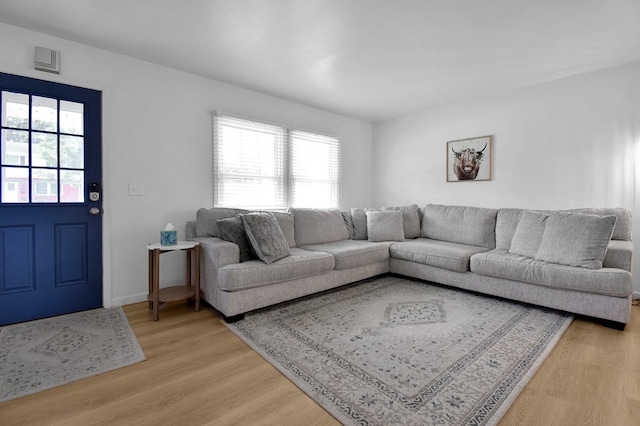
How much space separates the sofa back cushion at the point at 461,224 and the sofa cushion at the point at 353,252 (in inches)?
30.3

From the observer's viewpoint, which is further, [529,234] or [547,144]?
[547,144]

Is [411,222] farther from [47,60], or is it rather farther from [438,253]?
[47,60]

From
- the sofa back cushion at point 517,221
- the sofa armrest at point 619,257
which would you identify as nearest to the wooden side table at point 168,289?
the sofa back cushion at point 517,221

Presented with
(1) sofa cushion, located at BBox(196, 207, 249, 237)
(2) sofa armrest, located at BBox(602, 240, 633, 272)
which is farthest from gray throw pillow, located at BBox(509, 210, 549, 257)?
(1) sofa cushion, located at BBox(196, 207, 249, 237)

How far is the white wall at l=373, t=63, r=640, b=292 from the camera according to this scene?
319cm

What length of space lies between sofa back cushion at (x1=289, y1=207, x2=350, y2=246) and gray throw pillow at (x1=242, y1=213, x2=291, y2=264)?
0.76m

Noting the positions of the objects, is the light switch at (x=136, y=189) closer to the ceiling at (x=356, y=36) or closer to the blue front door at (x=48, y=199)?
the blue front door at (x=48, y=199)

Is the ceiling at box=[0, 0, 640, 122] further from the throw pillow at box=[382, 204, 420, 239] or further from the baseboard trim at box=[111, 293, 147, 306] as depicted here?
the baseboard trim at box=[111, 293, 147, 306]

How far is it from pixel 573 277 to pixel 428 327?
1.32 meters

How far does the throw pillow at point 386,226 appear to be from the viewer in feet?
13.4

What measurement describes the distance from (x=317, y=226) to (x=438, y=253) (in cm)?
147

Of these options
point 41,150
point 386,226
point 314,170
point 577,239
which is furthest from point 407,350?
point 41,150

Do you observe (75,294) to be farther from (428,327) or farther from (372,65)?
(372,65)

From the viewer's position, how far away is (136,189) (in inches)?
119
